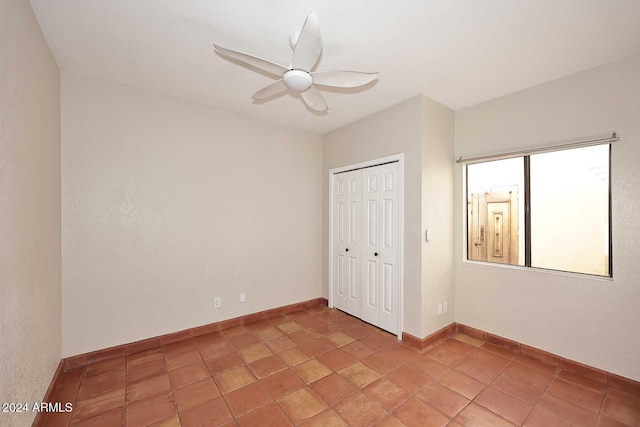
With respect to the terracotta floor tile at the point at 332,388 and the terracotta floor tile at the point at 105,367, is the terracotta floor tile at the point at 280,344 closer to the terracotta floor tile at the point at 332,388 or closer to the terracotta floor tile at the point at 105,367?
the terracotta floor tile at the point at 332,388

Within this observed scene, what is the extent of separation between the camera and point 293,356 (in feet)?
8.77

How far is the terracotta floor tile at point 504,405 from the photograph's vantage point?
1882 mm

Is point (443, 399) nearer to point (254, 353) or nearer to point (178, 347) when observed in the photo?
point (254, 353)

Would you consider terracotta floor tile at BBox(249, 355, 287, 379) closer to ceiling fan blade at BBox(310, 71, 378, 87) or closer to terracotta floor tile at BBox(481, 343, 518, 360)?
terracotta floor tile at BBox(481, 343, 518, 360)

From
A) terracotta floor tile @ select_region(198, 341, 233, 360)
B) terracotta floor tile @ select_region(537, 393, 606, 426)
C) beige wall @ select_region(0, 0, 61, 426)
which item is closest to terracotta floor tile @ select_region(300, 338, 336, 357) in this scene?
terracotta floor tile @ select_region(198, 341, 233, 360)

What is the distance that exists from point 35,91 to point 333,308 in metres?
3.85

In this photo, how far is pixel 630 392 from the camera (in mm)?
2105

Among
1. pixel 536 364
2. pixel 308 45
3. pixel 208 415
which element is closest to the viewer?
pixel 308 45

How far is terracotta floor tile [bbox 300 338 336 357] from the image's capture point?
2753mm

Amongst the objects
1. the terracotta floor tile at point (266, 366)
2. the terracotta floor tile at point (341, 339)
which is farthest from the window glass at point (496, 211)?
the terracotta floor tile at point (266, 366)

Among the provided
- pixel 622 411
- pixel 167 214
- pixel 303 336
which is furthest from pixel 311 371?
pixel 622 411

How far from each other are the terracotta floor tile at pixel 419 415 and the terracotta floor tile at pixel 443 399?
0.06 metres

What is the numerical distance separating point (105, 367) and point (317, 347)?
2012 mm

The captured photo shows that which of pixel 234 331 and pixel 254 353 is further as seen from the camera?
pixel 234 331
